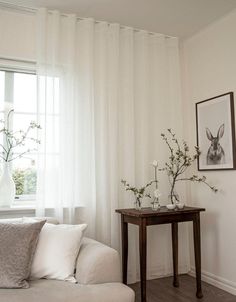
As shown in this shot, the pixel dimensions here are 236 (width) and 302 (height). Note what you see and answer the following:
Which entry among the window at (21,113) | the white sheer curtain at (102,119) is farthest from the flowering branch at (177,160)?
the window at (21,113)

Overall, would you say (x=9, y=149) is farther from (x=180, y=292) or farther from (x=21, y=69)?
(x=180, y=292)

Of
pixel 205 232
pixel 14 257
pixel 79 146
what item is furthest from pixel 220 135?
pixel 14 257

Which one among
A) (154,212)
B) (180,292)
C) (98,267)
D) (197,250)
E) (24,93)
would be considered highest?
(24,93)

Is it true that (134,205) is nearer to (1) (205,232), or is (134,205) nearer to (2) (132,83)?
(1) (205,232)

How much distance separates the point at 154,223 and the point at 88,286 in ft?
3.12

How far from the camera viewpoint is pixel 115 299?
1.80 meters

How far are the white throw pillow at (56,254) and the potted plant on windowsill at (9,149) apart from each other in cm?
75

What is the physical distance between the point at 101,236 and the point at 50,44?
6.21ft

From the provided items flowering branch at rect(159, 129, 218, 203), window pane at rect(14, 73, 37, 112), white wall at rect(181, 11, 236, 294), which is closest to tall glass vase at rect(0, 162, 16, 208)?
window pane at rect(14, 73, 37, 112)

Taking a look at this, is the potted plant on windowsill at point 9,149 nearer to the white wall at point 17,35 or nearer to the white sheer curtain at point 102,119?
the white sheer curtain at point 102,119

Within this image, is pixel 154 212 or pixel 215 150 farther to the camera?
pixel 215 150

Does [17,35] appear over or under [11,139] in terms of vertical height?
over

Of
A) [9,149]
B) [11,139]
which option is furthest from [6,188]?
[11,139]

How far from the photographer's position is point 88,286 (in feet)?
6.18
